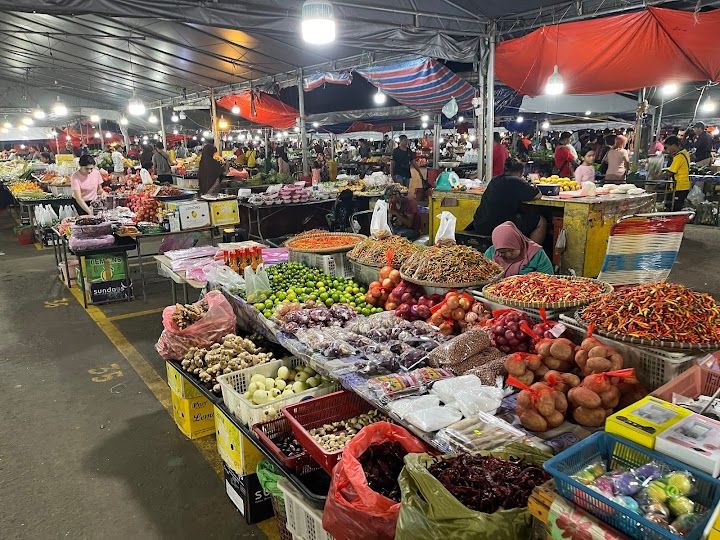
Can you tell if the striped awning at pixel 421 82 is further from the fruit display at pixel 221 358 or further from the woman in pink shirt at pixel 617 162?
the fruit display at pixel 221 358

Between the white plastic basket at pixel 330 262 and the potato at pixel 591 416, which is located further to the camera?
Answer: the white plastic basket at pixel 330 262

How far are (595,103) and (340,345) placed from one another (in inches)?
551

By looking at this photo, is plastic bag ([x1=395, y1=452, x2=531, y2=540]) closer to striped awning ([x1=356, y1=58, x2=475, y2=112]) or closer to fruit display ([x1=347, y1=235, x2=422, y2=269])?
fruit display ([x1=347, y1=235, x2=422, y2=269])

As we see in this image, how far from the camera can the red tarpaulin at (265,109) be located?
14.5 metres

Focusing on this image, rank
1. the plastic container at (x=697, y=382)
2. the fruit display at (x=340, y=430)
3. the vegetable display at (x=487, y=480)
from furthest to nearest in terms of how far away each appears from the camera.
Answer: the fruit display at (x=340, y=430) → the plastic container at (x=697, y=382) → the vegetable display at (x=487, y=480)

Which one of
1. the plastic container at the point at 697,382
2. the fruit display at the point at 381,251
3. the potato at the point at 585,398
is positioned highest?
the fruit display at the point at 381,251

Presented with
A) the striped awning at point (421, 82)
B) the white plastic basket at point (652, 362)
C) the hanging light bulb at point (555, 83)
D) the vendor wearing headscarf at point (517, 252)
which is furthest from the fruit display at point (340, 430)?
the striped awning at point (421, 82)

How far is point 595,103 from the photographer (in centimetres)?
1441

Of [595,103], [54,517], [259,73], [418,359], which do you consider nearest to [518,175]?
[418,359]

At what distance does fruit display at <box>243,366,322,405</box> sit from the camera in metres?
3.14

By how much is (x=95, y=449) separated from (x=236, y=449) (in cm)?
150

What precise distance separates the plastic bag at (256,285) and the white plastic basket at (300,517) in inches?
67.9

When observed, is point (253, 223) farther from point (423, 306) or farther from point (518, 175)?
point (423, 306)

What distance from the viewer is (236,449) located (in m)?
3.16
